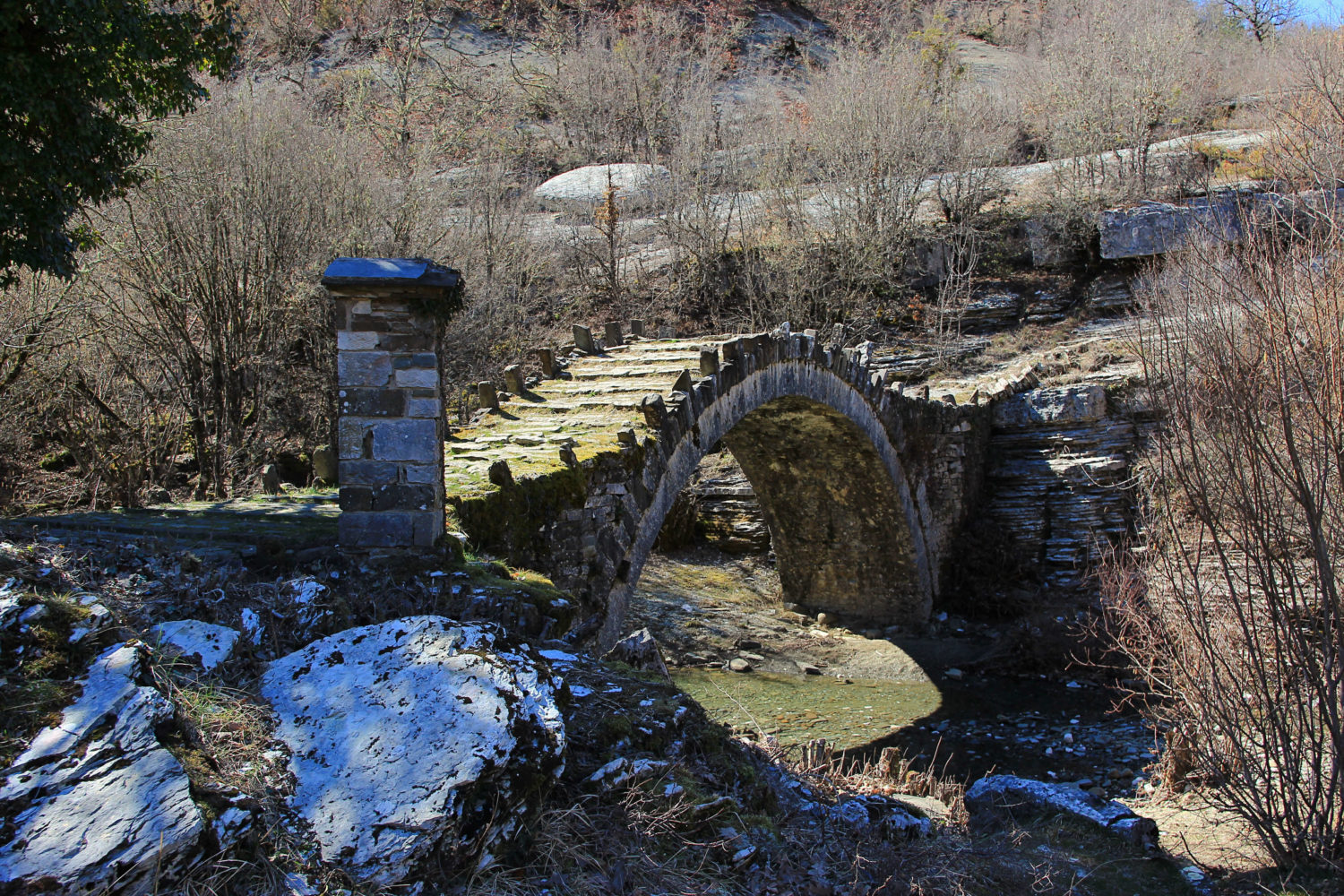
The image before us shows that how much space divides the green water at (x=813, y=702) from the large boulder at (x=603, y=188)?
42.2 feet

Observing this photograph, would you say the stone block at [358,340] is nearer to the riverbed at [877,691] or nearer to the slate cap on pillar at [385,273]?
the slate cap on pillar at [385,273]

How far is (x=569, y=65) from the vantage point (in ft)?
90.3

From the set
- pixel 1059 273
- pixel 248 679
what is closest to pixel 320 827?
pixel 248 679

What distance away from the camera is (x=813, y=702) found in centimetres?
1228

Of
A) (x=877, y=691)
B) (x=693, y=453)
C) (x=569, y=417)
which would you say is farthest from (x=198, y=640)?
(x=877, y=691)

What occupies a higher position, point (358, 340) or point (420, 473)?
point (358, 340)

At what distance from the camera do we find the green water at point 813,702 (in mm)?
11172

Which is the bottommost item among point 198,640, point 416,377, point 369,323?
point 198,640

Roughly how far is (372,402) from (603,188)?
739 inches

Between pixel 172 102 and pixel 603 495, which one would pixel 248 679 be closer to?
pixel 603 495

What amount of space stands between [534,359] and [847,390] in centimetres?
727

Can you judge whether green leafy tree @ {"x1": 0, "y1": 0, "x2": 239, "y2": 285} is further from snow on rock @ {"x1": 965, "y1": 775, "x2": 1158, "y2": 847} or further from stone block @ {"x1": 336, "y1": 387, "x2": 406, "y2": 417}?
snow on rock @ {"x1": 965, "y1": 775, "x2": 1158, "y2": 847}

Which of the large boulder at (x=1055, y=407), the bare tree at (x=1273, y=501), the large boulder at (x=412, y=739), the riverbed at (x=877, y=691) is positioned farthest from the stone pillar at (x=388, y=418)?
the large boulder at (x=1055, y=407)

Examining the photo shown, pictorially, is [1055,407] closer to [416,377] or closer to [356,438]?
[416,377]
